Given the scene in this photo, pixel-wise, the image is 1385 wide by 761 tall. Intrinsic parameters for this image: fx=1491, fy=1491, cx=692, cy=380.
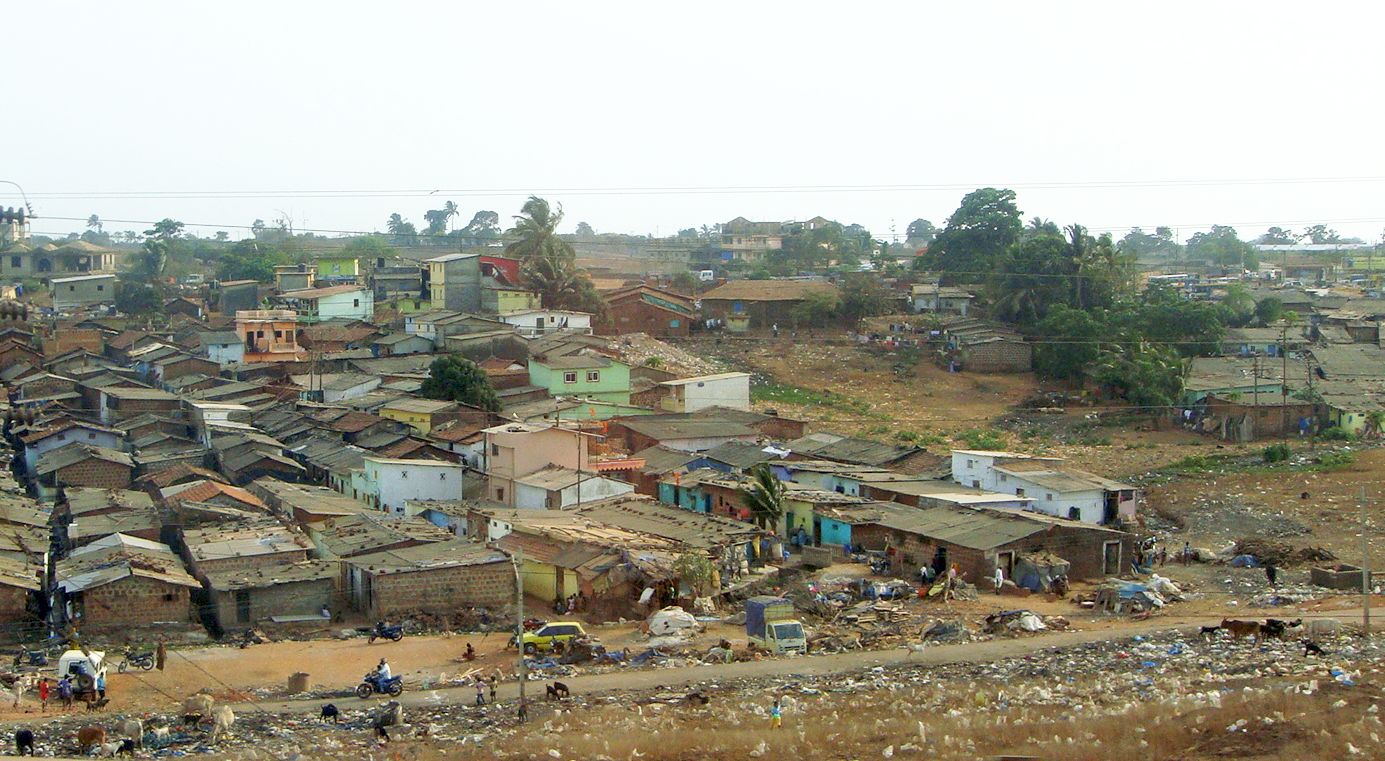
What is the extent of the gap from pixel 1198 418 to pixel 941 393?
840 cm

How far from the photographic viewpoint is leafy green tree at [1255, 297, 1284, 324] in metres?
57.8

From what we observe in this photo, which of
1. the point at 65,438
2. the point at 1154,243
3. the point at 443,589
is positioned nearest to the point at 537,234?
the point at 65,438

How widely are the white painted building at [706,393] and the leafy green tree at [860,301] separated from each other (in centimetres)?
1298

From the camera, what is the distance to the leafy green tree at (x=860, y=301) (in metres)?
55.1

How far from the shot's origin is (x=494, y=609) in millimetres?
23516

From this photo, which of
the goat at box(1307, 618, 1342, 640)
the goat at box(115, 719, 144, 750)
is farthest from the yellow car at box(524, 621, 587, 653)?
the goat at box(1307, 618, 1342, 640)

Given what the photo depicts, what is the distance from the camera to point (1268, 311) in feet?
190

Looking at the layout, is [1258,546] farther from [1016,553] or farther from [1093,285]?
[1093,285]

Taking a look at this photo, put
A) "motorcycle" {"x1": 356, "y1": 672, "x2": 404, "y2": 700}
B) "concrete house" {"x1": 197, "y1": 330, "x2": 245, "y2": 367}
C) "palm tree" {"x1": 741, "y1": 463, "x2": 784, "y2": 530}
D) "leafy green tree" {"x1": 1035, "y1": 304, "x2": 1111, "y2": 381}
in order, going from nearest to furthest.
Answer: "motorcycle" {"x1": 356, "y1": 672, "x2": 404, "y2": 700} → "palm tree" {"x1": 741, "y1": 463, "x2": 784, "y2": 530} → "leafy green tree" {"x1": 1035, "y1": 304, "x2": 1111, "y2": 381} → "concrete house" {"x1": 197, "y1": 330, "x2": 245, "y2": 367}

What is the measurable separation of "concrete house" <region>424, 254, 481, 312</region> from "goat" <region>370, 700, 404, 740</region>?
125 feet

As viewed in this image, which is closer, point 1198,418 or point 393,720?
point 393,720

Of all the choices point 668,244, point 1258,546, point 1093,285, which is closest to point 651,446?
point 1258,546

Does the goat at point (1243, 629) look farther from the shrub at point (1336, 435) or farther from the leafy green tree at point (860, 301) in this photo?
the leafy green tree at point (860, 301)

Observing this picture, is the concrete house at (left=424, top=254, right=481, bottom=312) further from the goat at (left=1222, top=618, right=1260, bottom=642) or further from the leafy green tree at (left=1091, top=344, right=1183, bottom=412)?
the goat at (left=1222, top=618, right=1260, bottom=642)
